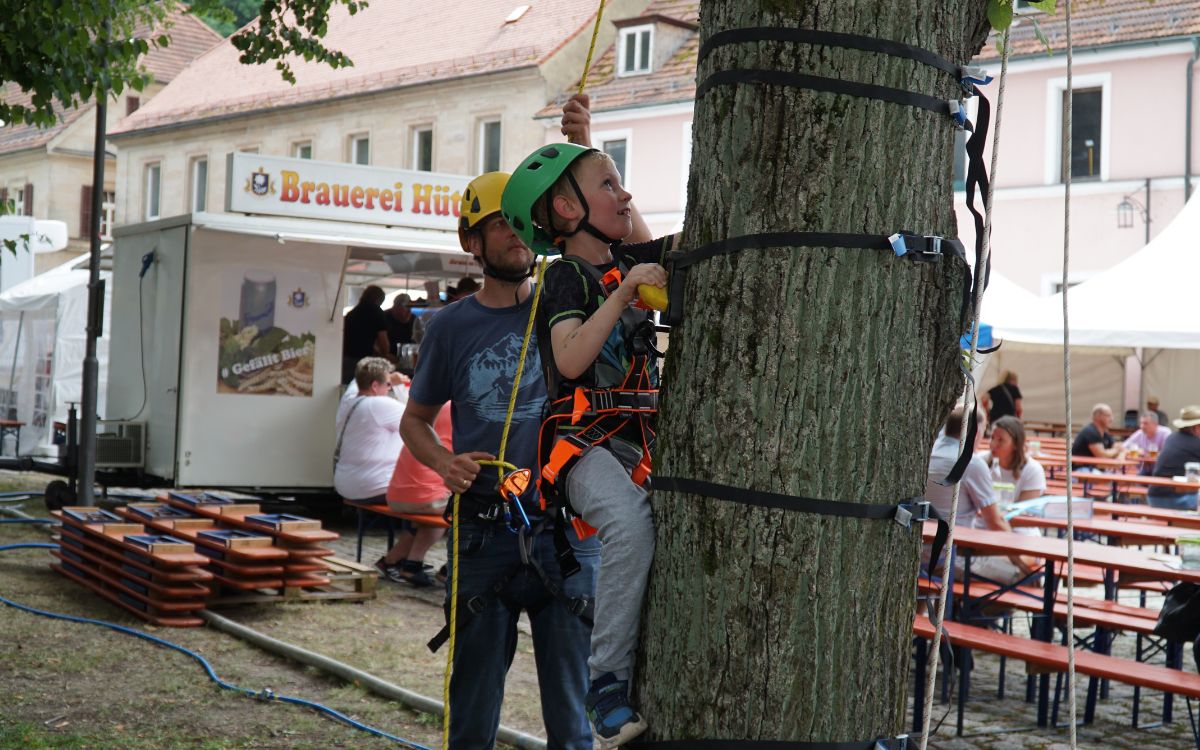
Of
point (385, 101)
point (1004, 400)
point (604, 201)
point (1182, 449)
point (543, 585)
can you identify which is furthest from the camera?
point (385, 101)

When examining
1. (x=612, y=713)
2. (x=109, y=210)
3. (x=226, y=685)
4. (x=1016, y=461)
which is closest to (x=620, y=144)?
(x=1016, y=461)

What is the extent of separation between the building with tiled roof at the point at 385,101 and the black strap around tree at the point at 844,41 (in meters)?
33.2

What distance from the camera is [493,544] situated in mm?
3820

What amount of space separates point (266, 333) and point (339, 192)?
4.68 ft

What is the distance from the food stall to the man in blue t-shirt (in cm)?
849

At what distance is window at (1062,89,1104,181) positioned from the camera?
90.5 feet

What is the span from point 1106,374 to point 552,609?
2675 cm

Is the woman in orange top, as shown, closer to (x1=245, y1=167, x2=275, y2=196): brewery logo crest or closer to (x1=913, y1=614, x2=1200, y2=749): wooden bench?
(x1=245, y1=167, x2=275, y2=196): brewery logo crest

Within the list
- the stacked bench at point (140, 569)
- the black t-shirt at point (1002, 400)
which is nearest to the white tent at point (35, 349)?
the stacked bench at point (140, 569)

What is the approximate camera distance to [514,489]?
11.5ft

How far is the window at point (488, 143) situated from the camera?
36.9 meters

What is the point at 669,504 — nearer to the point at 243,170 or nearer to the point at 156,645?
the point at 156,645

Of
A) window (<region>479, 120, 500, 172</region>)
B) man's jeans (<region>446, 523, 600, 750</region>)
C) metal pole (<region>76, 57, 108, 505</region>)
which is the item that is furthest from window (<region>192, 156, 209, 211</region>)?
man's jeans (<region>446, 523, 600, 750</region>)

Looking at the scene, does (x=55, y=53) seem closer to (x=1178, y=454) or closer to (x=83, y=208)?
(x=1178, y=454)
